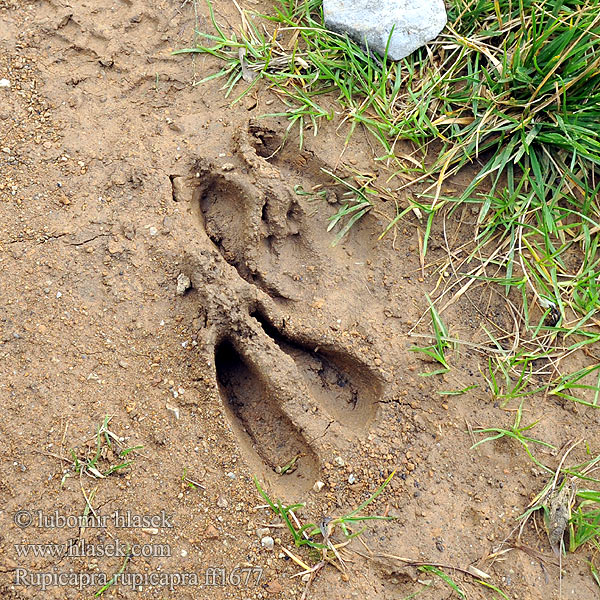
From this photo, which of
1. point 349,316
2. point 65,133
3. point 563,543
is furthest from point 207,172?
point 563,543

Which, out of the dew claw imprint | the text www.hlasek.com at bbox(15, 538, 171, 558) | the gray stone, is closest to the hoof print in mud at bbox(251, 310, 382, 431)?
the dew claw imprint

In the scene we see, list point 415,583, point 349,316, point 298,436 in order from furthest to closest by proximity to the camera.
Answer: point 349,316
point 298,436
point 415,583

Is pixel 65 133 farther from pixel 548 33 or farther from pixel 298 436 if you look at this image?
pixel 548 33

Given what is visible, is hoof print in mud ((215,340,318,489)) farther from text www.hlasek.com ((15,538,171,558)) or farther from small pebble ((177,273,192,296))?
text www.hlasek.com ((15,538,171,558))

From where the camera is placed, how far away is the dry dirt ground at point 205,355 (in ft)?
5.87

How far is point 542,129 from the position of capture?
2.25 meters

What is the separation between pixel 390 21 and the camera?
233cm

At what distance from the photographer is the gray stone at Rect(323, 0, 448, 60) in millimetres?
2322

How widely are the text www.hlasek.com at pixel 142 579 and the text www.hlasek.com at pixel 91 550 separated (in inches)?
1.8

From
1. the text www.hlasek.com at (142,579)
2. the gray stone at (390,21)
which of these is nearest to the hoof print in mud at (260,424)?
the text www.hlasek.com at (142,579)

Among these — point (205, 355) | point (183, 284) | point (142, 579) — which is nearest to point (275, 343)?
point (205, 355)

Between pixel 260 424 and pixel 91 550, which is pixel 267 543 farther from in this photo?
pixel 91 550

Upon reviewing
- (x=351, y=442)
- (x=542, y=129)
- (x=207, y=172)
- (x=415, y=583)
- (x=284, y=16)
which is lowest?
(x=415, y=583)

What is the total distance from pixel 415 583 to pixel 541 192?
1.39 m
